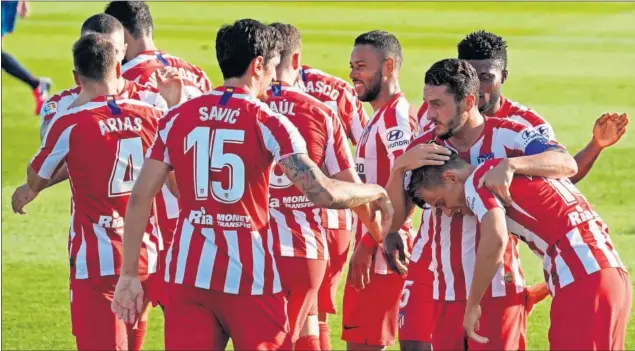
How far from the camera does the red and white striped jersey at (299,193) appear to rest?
21.7 feet

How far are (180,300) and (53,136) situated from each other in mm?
1423

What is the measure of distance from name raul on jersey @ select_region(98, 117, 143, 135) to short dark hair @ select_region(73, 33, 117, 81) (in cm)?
28

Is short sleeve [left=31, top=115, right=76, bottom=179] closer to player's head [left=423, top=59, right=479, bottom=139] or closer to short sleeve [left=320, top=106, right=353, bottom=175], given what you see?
short sleeve [left=320, top=106, right=353, bottom=175]

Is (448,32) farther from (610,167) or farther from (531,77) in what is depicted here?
(610,167)

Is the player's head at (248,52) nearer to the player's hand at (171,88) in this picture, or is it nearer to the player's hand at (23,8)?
the player's hand at (171,88)

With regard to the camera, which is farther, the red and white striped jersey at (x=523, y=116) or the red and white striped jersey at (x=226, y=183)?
the red and white striped jersey at (x=523, y=116)

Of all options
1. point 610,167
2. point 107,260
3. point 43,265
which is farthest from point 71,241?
point 610,167

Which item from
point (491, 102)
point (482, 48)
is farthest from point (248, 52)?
point (482, 48)

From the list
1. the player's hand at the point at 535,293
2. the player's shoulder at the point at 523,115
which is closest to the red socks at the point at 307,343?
the player's hand at the point at 535,293

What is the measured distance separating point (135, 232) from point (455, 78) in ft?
5.39

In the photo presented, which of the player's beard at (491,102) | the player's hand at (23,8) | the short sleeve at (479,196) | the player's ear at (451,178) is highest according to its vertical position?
the player's hand at (23,8)

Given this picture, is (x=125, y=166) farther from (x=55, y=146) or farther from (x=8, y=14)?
(x=8, y=14)

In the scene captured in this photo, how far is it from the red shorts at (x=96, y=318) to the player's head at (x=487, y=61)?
7.12 feet

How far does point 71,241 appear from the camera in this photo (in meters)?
6.73
